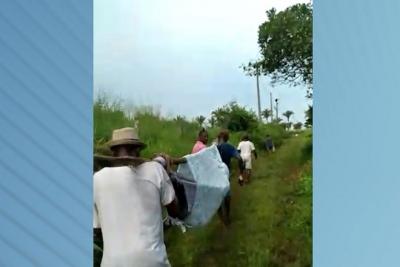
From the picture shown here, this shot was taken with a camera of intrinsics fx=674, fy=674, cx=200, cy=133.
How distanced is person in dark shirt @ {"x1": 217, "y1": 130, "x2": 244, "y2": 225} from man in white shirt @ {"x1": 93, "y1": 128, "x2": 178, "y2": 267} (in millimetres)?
334

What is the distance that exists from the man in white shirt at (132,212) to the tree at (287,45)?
1.91 feet

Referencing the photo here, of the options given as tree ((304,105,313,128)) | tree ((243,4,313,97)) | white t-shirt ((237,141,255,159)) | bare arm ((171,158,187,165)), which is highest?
tree ((243,4,313,97))

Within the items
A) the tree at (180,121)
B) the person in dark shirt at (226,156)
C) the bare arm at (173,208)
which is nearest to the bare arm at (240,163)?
the person in dark shirt at (226,156)

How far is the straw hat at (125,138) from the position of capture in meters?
1.48

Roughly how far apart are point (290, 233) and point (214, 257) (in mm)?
211

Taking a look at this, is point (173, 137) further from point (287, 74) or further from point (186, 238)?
point (287, 74)

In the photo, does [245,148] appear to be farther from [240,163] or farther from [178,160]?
[178,160]

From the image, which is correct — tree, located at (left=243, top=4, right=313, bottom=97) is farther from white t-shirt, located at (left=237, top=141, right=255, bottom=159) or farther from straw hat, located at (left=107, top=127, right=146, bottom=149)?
straw hat, located at (left=107, top=127, right=146, bottom=149)

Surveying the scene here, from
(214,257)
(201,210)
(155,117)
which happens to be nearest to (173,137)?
(155,117)

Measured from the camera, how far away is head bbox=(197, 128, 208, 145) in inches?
69.3

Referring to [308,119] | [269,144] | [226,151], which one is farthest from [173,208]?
[308,119]

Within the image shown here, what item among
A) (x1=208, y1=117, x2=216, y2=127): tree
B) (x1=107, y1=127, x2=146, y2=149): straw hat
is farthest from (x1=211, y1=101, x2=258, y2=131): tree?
(x1=107, y1=127, x2=146, y2=149): straw hat

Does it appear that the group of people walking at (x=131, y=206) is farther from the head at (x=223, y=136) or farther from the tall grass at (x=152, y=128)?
the head at (x=223, y=136)

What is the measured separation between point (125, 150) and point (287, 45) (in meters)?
0.65
